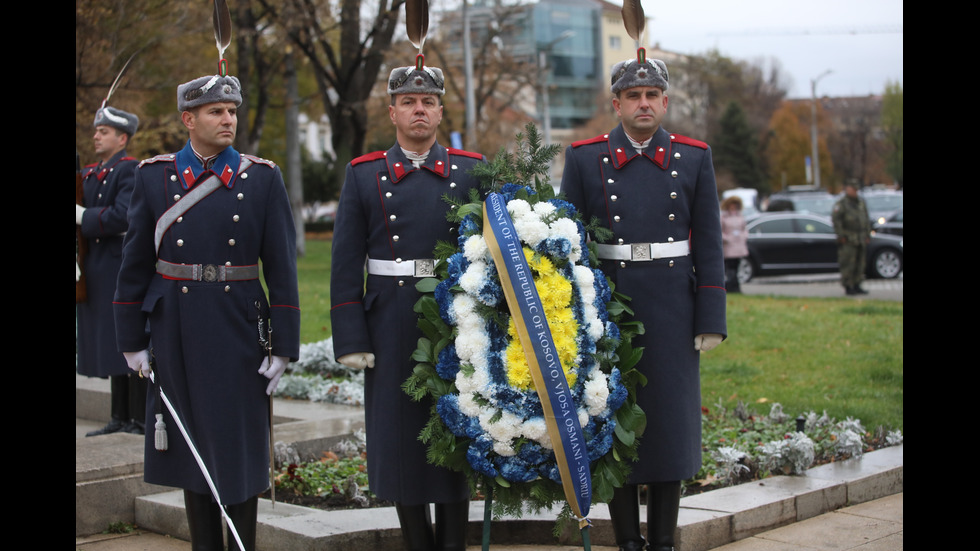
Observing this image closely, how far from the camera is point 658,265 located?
4.77 m

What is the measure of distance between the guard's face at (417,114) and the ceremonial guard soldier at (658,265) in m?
0.65

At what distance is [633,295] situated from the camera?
4754 mm

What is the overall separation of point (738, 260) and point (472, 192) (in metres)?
14.9

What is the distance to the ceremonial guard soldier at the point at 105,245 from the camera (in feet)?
23.1

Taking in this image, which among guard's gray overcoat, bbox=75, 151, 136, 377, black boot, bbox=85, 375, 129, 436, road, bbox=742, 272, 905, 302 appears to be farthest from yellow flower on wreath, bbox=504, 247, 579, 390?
road, bbox=742, 272, 905, 302

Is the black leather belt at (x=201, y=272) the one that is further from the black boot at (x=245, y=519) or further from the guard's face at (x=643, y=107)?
the guard's face at (x=643, y=107)

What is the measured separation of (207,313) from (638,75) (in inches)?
81.9

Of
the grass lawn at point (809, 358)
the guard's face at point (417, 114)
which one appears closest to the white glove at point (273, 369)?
the guard's face at point (417, 114)

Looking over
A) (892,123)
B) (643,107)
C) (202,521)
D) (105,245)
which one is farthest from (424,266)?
(892,123)

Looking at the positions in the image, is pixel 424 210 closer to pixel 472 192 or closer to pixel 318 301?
pixel 472 192

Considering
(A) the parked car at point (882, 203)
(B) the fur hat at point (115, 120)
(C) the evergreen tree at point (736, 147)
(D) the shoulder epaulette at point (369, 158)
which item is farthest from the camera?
(C) the evergreen tree at point (736, 147)

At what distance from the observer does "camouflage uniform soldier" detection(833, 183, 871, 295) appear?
18203 mm

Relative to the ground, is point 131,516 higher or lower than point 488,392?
lower
